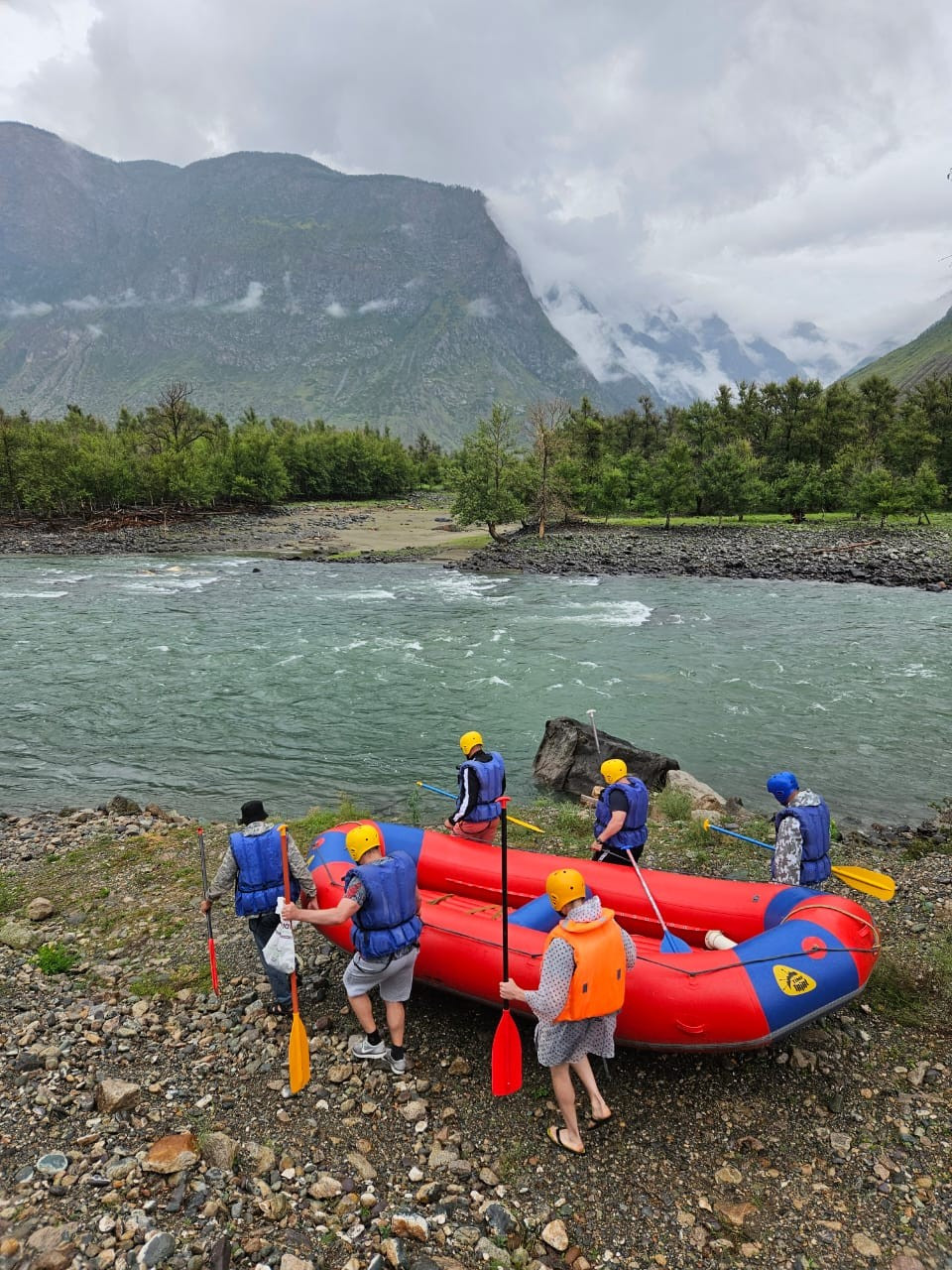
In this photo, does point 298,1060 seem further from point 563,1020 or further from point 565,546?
point 565,546

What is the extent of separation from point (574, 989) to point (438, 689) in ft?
50.2

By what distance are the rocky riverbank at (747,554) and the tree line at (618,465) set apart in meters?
3.41

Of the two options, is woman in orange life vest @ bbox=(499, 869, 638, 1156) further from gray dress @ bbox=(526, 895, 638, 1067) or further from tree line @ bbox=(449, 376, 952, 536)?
tree line @ bbox=(449, 376, 952, 536)

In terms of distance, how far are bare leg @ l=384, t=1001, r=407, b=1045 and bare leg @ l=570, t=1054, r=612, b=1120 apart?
1536 mm

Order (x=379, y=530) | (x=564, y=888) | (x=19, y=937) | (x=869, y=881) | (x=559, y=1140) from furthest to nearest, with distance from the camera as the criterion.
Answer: (x=379, y=530), (x=19, y=937), (x=869, y=881), (x=559, y=1140), (x=564, y=888)

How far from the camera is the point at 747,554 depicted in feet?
146

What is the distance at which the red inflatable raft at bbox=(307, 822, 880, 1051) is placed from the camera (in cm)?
556

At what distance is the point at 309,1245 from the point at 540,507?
5160 cm

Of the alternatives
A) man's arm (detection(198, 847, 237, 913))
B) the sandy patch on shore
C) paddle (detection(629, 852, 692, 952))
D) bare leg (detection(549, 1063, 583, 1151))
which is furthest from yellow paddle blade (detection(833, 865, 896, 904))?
the sandy patch on shore

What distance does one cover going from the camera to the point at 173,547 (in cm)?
5297

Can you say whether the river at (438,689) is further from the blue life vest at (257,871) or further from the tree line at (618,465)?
the tree line at (618,465)

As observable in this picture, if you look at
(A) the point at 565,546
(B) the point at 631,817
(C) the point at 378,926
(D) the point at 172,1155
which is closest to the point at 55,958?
(D) the point at 172,1155

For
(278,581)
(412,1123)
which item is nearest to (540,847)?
(412,1123)

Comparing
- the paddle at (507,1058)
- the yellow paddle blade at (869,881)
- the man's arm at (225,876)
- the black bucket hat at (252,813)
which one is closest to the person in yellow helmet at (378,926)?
the man's arm at (225,876)
